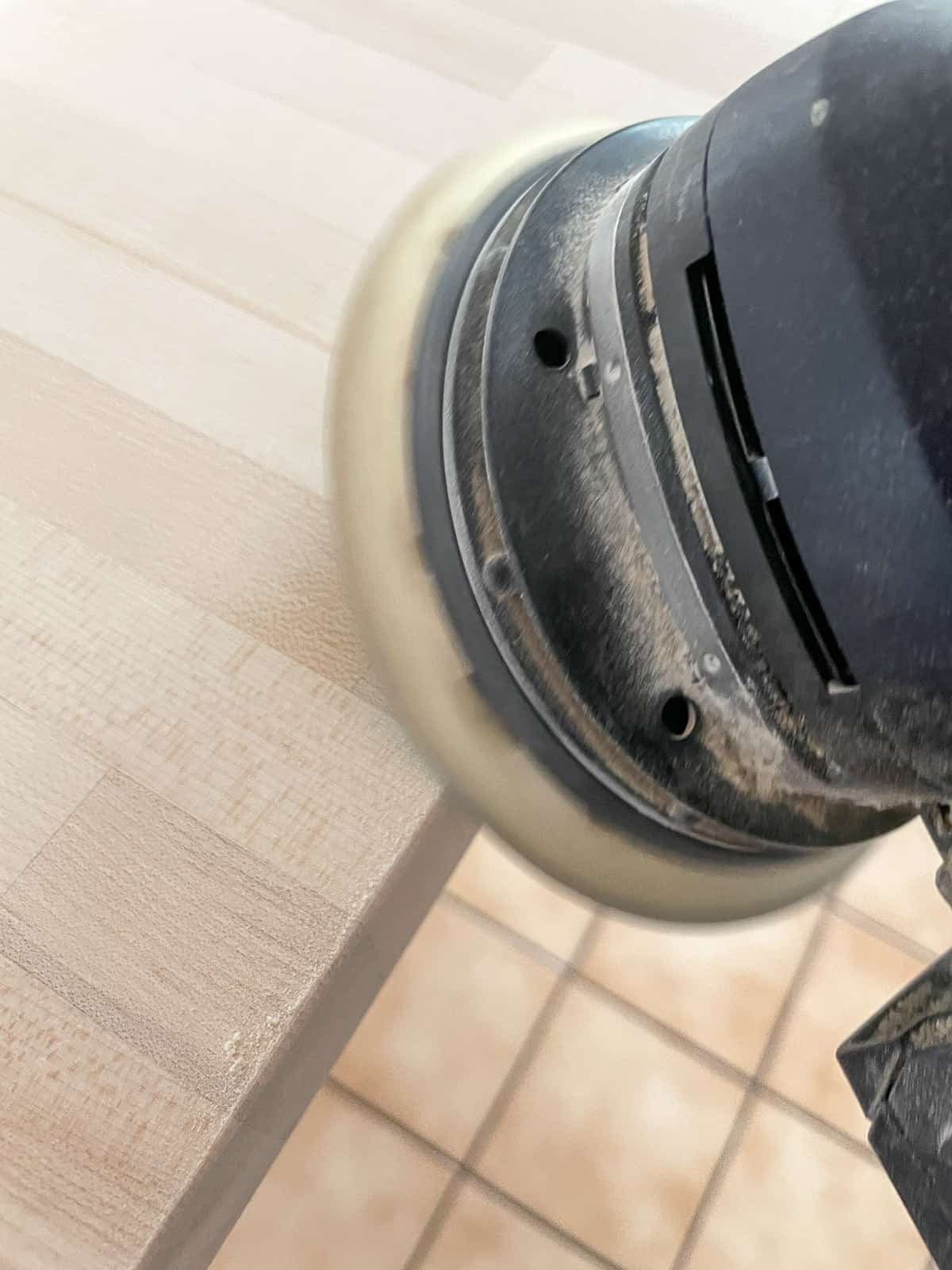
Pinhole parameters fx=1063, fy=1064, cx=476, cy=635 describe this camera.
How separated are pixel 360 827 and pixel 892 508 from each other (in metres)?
0.19

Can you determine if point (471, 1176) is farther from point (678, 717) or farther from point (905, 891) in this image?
point (678, 717)

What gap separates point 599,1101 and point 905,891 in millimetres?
303

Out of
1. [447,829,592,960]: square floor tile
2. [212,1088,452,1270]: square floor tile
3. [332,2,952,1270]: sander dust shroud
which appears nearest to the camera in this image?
[332,2,952,1270]: sander dust shroud

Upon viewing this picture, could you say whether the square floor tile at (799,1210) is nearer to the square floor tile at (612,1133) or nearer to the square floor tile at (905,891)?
the square floor tile at (612,1133)

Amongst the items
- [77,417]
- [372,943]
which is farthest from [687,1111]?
[77,417]

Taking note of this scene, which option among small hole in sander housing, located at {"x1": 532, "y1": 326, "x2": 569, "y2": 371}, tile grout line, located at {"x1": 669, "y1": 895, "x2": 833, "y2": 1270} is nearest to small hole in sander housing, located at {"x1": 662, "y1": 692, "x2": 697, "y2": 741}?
small hole in sander housing, located at {"x1": 532, "y1": 326, "x2": 569, "y2": 371}

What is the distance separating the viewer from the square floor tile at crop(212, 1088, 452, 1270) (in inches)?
29.5

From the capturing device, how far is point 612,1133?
792 millimetres

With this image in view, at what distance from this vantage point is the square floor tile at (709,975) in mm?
828

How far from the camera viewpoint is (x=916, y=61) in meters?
0.24

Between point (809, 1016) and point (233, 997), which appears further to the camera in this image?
point (809, 1016)

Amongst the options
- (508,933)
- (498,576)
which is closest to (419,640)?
(498,576)

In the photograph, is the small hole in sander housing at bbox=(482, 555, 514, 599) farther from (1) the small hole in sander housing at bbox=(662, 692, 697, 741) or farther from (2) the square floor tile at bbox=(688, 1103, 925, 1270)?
(2) the square floor tile at bbox=(688, 1103, 925, 1270)

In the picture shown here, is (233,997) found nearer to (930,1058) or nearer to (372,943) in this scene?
(372,943)
